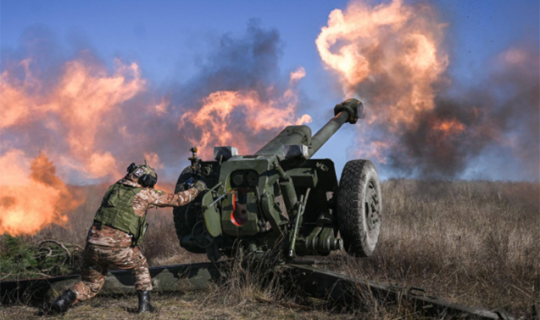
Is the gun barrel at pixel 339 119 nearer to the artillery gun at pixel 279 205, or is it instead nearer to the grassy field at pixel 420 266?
the artillery gun at pixel 279 205

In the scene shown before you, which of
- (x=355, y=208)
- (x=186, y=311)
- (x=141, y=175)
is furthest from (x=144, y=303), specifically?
(x=355, y=208)

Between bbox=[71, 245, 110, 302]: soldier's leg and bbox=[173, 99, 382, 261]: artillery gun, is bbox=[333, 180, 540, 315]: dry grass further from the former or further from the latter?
bbox=[71, 245, 110, 302]: soldier's leg

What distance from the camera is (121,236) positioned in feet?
19.4

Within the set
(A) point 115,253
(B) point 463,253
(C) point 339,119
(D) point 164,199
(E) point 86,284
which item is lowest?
(E) point 86,284

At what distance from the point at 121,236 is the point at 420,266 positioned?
13.7 ft

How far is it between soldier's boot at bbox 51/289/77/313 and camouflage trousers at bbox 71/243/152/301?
0.07 meters

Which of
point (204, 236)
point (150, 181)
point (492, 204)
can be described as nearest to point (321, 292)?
point (204, 236)

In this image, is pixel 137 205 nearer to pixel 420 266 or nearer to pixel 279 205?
pixel 279 205

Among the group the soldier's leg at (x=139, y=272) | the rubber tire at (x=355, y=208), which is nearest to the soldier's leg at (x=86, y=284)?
the soldier's leg at (x=139, y=272)

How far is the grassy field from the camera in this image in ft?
18.6

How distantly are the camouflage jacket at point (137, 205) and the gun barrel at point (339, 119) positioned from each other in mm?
2772

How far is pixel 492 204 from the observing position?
13320 mm

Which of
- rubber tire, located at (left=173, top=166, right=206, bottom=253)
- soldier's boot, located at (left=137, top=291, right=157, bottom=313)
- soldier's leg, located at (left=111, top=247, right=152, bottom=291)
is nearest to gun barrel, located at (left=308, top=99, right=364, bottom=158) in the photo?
rubber tire, located at (left=173, top=166, right=206, bottom=253)

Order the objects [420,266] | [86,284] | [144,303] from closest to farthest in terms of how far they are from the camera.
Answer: [144,303], [86,284], [420,266]
